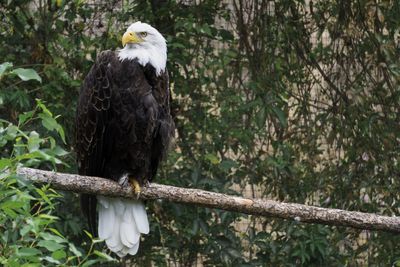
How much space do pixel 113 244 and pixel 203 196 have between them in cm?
87

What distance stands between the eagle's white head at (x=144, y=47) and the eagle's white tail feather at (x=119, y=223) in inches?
23.4

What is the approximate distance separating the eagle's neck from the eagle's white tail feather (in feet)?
1.92

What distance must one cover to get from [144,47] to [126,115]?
335 mm

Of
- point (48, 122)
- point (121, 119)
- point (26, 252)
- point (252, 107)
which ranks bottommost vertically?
point (26, 252)

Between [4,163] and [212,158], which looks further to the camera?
[212,158]

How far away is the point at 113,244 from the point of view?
429 centimetres

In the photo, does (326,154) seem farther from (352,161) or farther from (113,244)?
(113,244)

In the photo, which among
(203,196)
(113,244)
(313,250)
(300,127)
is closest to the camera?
(203,196)

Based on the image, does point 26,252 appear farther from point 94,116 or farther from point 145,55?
point 145,55

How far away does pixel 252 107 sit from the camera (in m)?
4.90

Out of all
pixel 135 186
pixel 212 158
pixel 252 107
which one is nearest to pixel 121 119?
pixel 135 186

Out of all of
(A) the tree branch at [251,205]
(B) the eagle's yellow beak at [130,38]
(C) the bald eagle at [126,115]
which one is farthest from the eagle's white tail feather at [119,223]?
(B) the eagle's yellow beak at [130,38]

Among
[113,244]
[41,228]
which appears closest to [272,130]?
[113,244]

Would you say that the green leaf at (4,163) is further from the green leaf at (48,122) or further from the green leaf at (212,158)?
the green leaf at (212,158)
